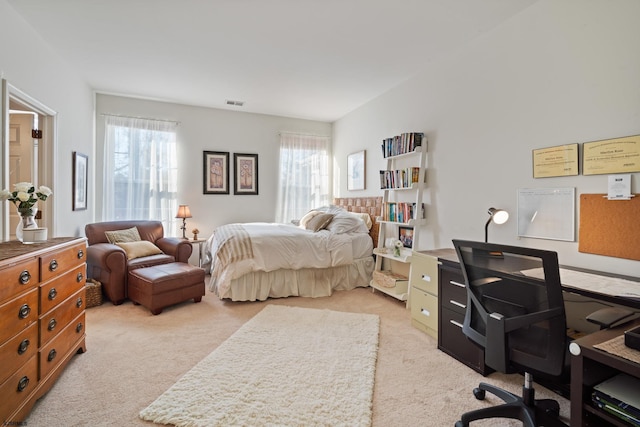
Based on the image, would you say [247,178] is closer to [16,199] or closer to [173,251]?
[173,251]

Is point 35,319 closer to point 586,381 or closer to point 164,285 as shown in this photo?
point 164,285

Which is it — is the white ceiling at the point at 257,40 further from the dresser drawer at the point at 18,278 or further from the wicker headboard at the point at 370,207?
the dresser drawer at the point at 18,278

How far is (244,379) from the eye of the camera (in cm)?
195

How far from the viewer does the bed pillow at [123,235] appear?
3.84m

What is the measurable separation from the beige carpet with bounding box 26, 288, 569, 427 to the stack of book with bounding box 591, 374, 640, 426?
25.4 inches

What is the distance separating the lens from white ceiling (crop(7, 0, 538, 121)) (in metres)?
2.40

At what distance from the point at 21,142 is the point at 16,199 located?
170 cm

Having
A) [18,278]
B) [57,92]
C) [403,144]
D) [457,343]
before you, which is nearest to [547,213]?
[457,343]

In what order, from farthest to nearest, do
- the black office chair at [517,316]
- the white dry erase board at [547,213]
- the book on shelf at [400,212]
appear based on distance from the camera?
the book on shelf at [400,212]
the white dry erase board at [547,213]
the black office chair at [517,316]

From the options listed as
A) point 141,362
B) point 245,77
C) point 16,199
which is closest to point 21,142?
point 16,199

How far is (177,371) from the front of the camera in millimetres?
2057

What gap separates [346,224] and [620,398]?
3.14 meters

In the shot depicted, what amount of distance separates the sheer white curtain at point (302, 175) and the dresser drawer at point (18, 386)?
3.95 meters

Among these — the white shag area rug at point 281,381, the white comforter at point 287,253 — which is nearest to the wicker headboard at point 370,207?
the white comforter at point 287,253
